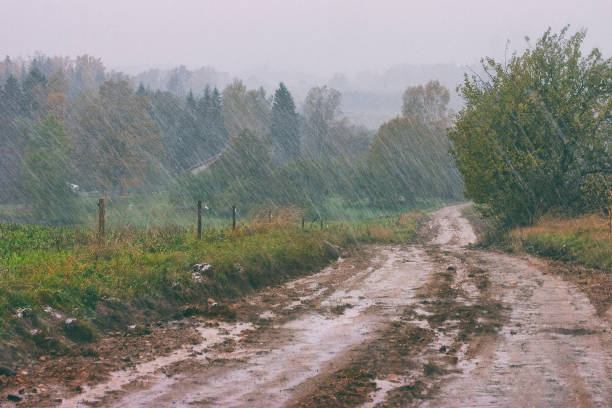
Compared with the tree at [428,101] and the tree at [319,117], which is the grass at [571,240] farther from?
the tree at [319,117]

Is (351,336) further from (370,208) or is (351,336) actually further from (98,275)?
(370,208)

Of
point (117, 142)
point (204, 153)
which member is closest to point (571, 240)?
point (117, 142)

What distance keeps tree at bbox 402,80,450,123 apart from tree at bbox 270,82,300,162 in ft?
60.0

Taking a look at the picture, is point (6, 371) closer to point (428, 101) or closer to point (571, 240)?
point (571, 240)

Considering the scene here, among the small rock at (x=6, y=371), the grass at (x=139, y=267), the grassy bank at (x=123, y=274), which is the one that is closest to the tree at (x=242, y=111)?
the grass at (x=139, y=267)

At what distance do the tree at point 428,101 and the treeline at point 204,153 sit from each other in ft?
0.52

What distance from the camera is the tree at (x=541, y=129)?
2792 cm

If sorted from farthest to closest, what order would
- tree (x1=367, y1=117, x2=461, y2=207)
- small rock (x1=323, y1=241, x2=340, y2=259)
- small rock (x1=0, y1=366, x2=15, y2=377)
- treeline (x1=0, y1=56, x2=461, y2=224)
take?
tree (x1=367, y1=117, x2=461, y2=207)
treeline (x1=0, y1=56, x2=461, y2=224)
small rock (x1=323, y1=241, x2=340, y2=259)
small rock (x1=0, y1=366, x2=15, y2=377)

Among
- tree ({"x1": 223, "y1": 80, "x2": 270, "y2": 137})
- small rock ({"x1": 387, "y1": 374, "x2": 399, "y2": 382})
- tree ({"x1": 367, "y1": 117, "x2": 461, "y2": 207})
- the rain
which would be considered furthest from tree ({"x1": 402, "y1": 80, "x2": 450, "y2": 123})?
small rock ({"x1": 387, "y1": 374, "x2": 399, "y2": 382})

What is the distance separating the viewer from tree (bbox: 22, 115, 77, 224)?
208 ft

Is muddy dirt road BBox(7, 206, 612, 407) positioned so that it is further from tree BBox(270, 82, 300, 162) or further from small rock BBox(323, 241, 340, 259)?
tree BBox(270, 82, 300, 162)

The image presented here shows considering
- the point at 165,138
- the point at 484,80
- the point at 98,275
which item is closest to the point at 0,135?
the point at 165,138

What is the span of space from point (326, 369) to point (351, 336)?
6.16 ft

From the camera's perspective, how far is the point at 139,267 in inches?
478
